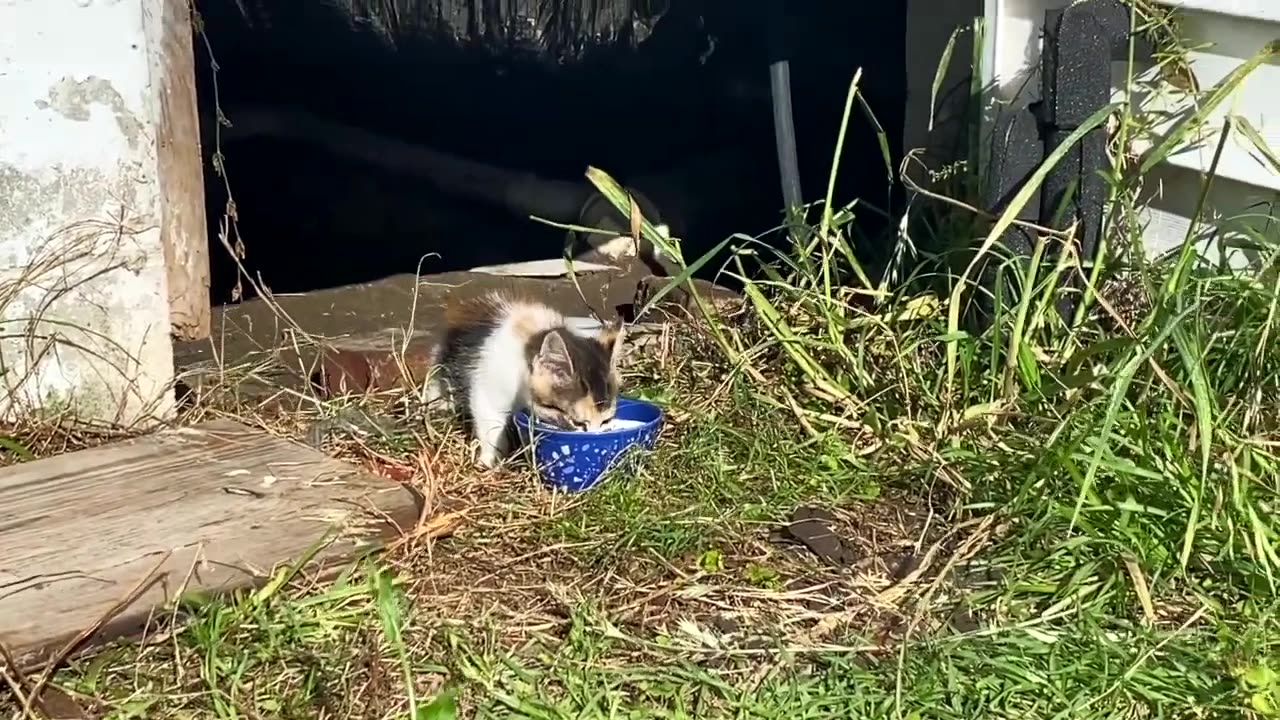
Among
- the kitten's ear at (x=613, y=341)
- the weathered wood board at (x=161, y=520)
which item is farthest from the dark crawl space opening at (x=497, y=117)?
the weathered wood board at (x=161, y=520)

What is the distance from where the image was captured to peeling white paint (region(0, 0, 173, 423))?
126 inches

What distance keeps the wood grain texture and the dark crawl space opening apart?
1.38 metres

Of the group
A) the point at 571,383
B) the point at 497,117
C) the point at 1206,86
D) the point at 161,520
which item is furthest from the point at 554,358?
the point at 497,117

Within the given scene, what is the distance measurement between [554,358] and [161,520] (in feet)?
3.36

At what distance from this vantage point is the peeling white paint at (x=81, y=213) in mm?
3211

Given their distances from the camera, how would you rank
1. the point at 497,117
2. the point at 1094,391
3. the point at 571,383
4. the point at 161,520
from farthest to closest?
1. the point at 497,117
2. the point at 571,383
3. the point at 1094,391
4. the point at 161,520

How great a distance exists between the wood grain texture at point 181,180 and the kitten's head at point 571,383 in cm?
103

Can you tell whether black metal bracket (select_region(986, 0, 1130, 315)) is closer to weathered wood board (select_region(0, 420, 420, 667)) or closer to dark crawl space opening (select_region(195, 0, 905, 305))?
dark crawl space opening (select_region(195, 0, 905, 305))

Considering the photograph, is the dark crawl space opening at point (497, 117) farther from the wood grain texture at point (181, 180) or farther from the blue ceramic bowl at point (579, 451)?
the blue ceramic bowl at point (579, 451)

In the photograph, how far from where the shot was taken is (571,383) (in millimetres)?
3320

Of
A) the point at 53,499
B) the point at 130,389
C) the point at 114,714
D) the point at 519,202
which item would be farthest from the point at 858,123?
the point at 114,714

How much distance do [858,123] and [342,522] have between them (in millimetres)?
3432

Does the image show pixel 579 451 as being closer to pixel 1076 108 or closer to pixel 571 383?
pixel 571 383

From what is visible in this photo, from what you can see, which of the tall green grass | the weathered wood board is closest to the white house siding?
the tall green grass
